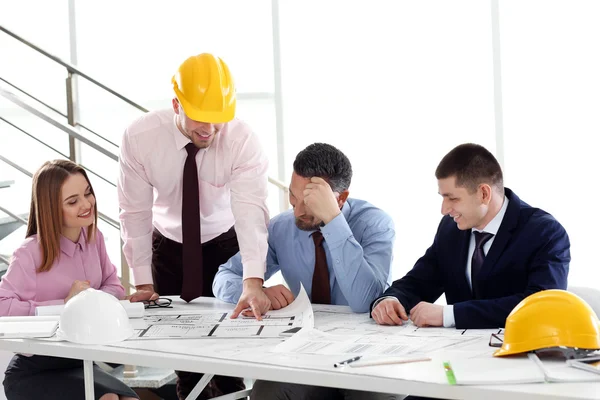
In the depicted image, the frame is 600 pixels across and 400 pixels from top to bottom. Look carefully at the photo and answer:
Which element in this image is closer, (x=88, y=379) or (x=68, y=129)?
(x=88, y=379)

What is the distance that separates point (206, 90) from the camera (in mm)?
2555

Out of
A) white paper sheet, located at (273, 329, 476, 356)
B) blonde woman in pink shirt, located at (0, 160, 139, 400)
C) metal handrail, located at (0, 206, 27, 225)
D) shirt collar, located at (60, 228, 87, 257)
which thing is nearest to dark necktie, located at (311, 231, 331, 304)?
white paper sheet, located at (273, 329, 476, 356)

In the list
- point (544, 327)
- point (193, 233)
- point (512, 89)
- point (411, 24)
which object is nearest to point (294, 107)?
point (411, 24)

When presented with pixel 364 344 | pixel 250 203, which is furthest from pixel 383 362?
pixel 250 203

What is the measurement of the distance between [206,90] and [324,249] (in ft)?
1.98

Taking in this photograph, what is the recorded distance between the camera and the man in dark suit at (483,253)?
214cm

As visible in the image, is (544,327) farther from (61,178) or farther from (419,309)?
(61,178)

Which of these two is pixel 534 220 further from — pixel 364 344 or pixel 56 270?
pixel 56 270

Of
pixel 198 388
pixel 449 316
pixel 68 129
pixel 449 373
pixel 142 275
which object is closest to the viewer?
pixel 449 373

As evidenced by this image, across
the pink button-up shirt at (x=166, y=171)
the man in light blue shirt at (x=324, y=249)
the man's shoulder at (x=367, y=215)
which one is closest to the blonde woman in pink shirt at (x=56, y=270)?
the pink button-up shirt at (x=166, y=171)

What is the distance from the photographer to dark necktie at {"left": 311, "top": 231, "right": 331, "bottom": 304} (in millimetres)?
2615

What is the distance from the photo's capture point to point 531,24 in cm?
459

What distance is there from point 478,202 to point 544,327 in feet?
1.89

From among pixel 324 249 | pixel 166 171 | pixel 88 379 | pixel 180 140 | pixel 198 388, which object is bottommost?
pixel 198 388
